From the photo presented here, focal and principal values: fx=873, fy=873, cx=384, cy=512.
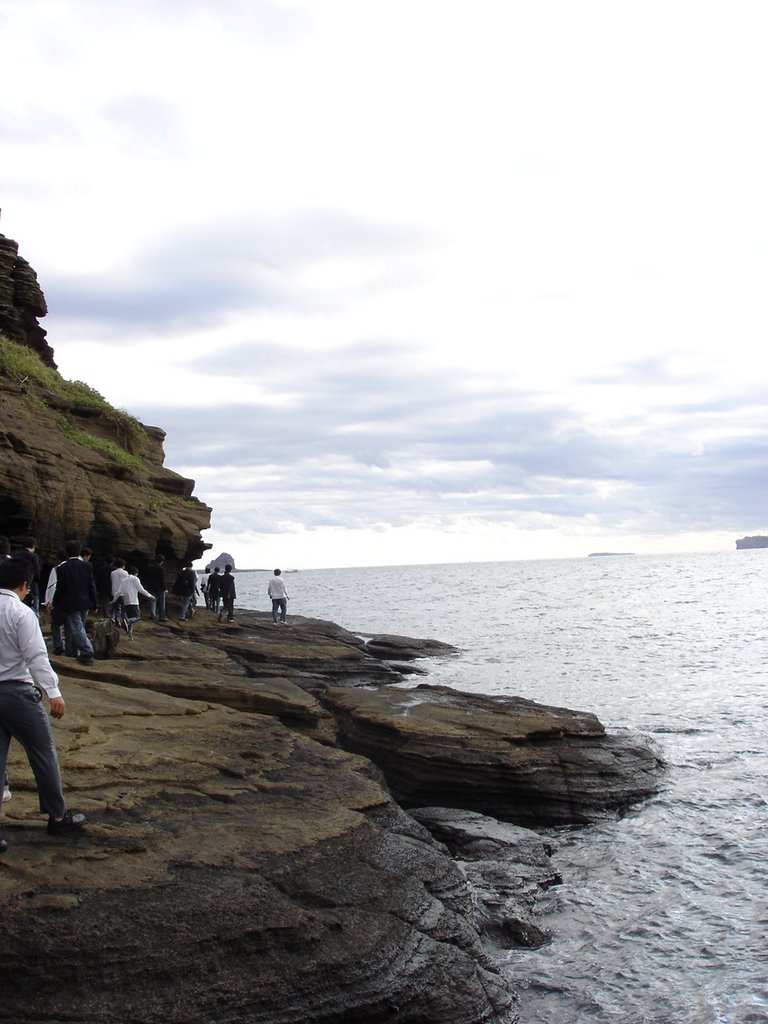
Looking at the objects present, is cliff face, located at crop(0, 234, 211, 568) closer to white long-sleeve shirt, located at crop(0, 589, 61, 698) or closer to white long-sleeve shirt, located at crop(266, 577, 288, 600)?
white long-sleeve shirt, located at crop(266, 577, 288, 600)

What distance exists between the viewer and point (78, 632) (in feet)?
58.6

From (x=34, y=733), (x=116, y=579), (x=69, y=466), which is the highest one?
(x=69, y=466)

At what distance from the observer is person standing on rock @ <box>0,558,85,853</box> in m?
8.16

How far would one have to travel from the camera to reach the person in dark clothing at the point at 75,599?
17797 mm

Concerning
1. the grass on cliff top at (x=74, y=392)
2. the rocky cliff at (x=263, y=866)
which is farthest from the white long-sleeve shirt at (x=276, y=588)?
the rocky cliff at (x=263, y=866)

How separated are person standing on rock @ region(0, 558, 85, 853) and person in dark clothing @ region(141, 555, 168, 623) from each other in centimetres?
2151

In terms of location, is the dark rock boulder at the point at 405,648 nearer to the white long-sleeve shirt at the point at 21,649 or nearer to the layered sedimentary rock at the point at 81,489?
the layered sedimentary rock at the point at 81,489

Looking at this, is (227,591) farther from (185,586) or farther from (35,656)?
(35,656)

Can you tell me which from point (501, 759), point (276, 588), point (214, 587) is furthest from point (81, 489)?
point (501, 759)

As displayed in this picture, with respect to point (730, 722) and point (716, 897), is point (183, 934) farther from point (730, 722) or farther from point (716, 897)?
point (730, 722)

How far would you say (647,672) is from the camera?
36844mm

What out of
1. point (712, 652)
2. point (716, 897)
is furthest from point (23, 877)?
point (712, 652)

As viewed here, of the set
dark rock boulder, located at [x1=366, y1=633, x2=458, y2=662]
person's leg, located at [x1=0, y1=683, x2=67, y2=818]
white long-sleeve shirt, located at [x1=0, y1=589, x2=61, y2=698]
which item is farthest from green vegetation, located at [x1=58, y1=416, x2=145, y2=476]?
person's leg, located at [x1=0, y1=683, x2=67, y2=818]

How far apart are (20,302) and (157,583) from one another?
1534 centimetres
